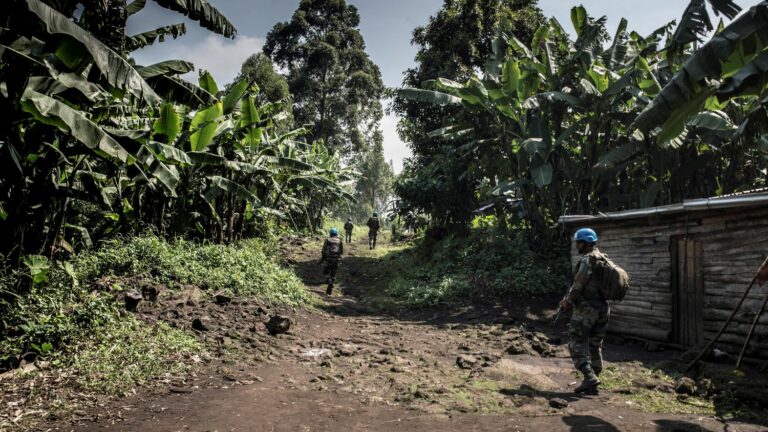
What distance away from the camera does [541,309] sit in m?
11.3

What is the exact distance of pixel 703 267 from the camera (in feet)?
25.1

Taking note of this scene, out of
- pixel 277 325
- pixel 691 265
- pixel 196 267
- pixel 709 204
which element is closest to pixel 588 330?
pixel 709 204

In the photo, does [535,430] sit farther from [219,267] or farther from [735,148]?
[735,148]

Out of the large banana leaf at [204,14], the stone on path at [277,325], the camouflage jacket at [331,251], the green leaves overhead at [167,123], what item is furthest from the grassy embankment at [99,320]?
the camouflage jacket at [331,251]

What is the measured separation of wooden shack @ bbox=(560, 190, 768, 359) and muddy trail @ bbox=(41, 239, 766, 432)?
677 millimetres

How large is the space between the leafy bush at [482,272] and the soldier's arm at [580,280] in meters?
6.32

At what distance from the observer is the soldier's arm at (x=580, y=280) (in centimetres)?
580

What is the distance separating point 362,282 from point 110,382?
11.6m

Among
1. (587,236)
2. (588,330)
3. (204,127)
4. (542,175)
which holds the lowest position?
(588,330)

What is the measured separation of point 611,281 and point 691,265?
10.6 ft

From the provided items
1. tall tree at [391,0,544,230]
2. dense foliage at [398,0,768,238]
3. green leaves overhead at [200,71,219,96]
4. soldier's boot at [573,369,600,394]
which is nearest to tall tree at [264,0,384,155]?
tall tree at [391,0,544,230]

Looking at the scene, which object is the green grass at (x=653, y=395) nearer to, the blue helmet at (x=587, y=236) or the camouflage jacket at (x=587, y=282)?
the camouflage jacket at (x=587, y=282)

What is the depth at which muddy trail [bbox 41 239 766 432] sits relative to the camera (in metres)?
4.42

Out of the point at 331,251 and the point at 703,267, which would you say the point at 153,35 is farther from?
the point at 703,267
